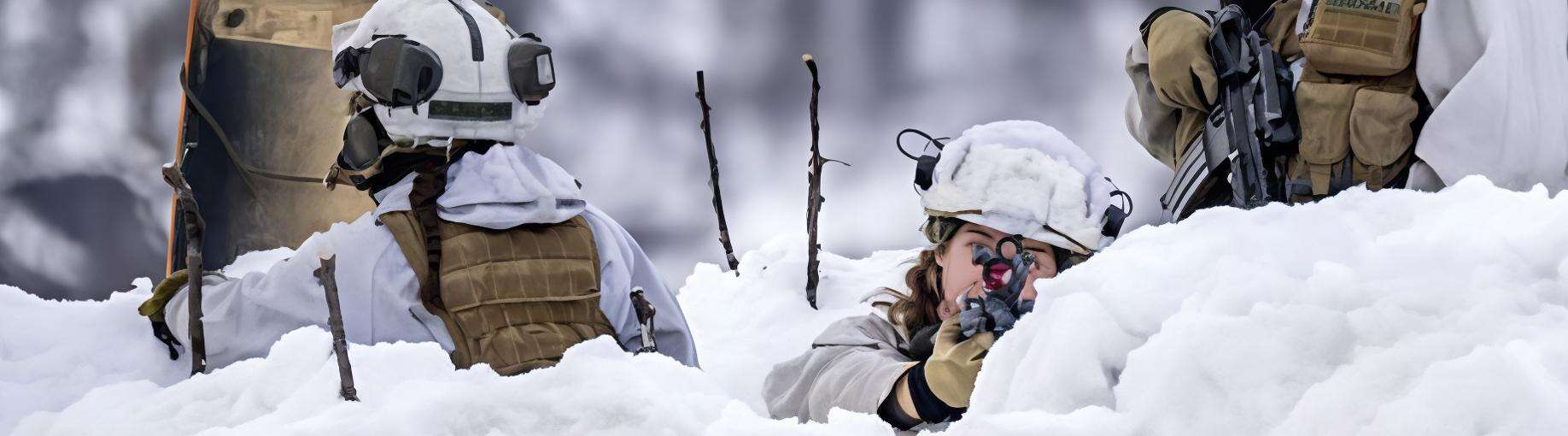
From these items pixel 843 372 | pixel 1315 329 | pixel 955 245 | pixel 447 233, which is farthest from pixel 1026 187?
pixel 1315 329

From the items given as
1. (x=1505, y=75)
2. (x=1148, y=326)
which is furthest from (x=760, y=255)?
(x=1148, y=326)

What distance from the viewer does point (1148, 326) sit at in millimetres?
1110

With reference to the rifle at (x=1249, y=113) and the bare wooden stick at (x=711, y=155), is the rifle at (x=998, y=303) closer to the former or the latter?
the rifle at (x=1249, y=113)

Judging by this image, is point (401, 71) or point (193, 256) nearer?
point (193, 256)

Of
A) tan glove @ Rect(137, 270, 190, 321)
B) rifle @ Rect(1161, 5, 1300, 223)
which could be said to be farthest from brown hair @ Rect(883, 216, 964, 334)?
tan glove @ Rect(137, 270, 190, 321)

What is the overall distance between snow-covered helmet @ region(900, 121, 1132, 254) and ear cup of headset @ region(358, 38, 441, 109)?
3.08ft

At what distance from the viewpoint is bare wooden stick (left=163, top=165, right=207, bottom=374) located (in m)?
1.79

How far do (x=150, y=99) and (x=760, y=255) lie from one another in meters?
2.01

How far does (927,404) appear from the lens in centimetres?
199

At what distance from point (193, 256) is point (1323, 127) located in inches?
76.1

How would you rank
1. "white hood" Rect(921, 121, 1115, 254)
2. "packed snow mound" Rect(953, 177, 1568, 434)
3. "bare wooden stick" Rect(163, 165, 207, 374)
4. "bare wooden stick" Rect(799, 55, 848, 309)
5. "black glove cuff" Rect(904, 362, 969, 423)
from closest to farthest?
"packed snow mound" Rect(953, 177, 1568, 434) → "bare wooden stick" Rect(163, 165, 207, 374) → "black glove cuff" Rect(904, 362, 969, 423) → "white hood" Rect(921, 121, 1115, 254) → "bare wooden stick" Rect(799, 55, 848, 309)

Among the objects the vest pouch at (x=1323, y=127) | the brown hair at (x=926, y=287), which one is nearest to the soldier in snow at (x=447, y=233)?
the brown hair at (x=926, y=287)

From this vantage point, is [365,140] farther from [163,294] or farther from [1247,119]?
[1247,119]

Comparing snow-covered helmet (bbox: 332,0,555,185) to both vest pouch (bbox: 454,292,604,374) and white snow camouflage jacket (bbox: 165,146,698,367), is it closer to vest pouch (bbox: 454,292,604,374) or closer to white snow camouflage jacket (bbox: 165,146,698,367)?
white snow camouflage jacket (bbox: 165,146,698,367)
